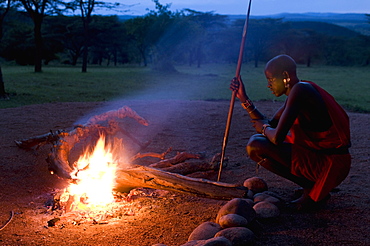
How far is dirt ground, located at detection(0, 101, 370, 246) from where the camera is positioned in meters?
2.43

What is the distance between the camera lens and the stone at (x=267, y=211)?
258cm

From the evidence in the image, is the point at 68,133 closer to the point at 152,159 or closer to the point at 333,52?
the point at 152,159

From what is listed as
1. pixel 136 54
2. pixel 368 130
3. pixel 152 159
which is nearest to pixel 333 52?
pixel 136 54

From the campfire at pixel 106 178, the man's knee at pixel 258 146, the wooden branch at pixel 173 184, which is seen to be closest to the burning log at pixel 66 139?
the campfire at pixel 106 178

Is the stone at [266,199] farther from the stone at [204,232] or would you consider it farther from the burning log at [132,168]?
the stone at [204,232]

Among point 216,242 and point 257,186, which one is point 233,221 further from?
point 257,186

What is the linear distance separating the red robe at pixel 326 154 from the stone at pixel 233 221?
622 millimetres

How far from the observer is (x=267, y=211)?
2.59m

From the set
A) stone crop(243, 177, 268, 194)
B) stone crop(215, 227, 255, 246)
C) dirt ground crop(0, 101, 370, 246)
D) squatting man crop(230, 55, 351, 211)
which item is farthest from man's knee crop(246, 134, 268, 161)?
stone crop(215, 227, 255, 246)

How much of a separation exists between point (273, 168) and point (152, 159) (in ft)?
6.08

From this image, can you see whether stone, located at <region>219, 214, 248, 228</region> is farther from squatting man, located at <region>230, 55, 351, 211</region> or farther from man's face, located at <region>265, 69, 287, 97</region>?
man's face, located at <region>265, 69, 287, 97</region>

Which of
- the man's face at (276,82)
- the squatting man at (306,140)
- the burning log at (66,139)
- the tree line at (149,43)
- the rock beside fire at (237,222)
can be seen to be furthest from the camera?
the tree line at (149,43)

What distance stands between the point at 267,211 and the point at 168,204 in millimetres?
850

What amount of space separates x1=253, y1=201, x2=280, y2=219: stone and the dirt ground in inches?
1.7
